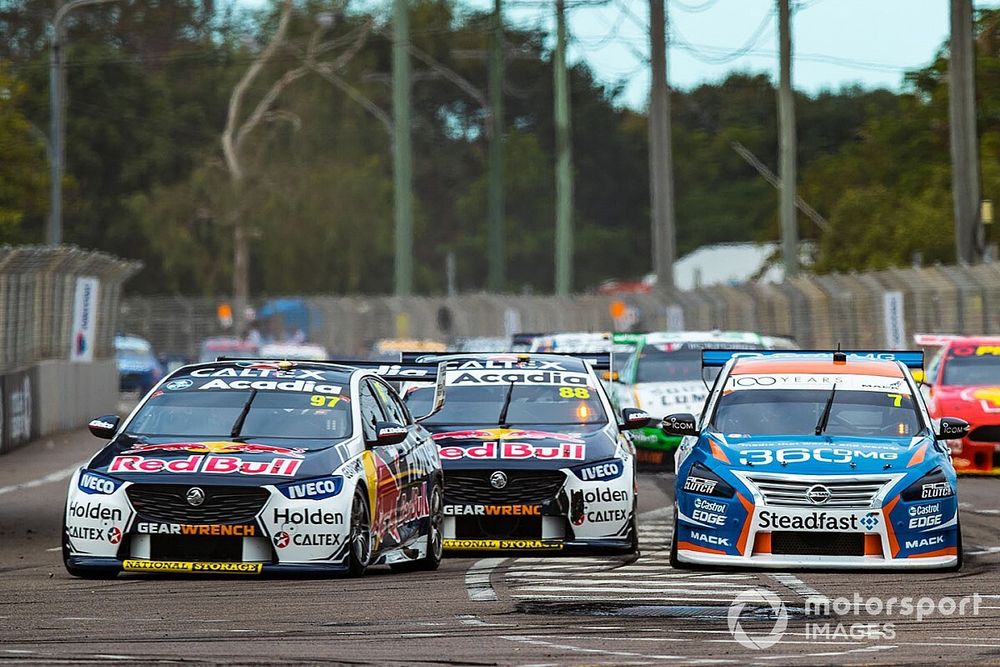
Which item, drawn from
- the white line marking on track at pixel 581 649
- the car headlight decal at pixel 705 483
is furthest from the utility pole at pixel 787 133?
the white line marking on track at pixel 581 649

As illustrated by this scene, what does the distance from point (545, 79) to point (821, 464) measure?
96187 millimetres

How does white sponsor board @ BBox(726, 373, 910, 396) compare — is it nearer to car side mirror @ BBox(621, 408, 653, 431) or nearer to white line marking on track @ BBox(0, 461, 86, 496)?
car side mirror @ BBox(621, 408, 653, 431)

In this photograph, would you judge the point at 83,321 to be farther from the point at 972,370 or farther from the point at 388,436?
the point at 388,436

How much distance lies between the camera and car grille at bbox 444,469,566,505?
14984 millimetres

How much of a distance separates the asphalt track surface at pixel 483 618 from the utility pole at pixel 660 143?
26.1m

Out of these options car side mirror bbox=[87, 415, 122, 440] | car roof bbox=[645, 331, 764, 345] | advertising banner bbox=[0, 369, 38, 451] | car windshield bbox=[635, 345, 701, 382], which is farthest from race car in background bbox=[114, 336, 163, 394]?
car side mirror bbox=[87, 415, 122, 440]

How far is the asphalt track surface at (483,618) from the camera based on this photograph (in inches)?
372

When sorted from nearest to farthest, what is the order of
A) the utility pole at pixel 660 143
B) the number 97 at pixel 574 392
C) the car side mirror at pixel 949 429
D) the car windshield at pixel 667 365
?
the car side mirror at pixel 949 429
the number 97 at pixel 574 392
the car windshield at pixel 667 365
the utility pole at pixel 660 143

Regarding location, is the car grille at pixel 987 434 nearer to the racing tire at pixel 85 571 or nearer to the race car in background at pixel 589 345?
the race car in background at pixel 589 345

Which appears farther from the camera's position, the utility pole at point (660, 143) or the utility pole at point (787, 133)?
the utility pole at point (787, 133)

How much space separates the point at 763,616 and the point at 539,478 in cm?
431

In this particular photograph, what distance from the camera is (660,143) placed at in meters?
41.9

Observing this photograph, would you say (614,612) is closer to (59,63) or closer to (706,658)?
(706,658)

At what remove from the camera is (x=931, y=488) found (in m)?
13.5
